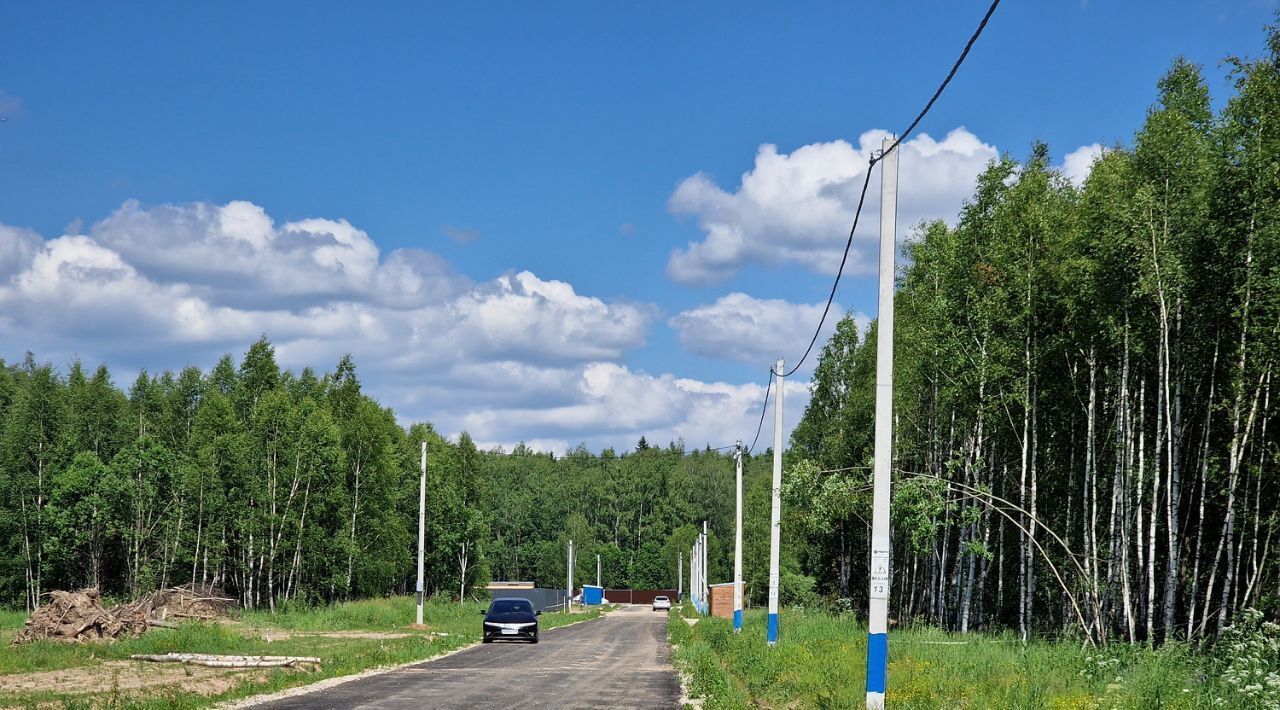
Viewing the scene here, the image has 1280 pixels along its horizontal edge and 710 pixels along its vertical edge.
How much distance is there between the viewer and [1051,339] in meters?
26.7

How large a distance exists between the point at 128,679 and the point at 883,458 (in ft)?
46.8

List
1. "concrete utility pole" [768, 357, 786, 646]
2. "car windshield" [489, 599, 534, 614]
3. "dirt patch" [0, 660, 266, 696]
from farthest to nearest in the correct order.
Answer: "car windshield" [489, 599, 534, 614] → "concrete utility pole" [768, 357, 786, 646] → "dirt patch" [0, 660, 266, 696]

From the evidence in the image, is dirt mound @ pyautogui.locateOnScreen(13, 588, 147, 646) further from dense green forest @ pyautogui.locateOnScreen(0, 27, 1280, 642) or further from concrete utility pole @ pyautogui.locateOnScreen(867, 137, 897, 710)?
concrete utility pole @ pyautogui.locateOnScreen(867, 137, 897, 710)

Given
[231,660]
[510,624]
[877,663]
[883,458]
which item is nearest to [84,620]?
[231,660]

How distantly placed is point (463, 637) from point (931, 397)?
17705mm

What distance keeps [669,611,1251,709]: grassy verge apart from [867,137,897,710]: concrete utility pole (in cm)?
67

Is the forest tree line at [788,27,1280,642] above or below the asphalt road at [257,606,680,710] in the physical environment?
above

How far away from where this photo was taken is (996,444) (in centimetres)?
3200

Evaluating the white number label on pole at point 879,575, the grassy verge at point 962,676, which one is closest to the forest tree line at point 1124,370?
the grassy verge at point 962,676

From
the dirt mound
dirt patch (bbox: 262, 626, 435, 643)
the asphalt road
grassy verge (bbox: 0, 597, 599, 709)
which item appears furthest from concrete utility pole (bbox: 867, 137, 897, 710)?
dirt patch (bbox: 262, 626, 435, 643)

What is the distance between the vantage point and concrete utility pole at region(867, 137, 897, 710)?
1218 centimetres

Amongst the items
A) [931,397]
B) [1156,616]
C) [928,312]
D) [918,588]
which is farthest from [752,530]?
[1156,616]

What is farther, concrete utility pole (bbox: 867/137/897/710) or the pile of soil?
the pile of soil

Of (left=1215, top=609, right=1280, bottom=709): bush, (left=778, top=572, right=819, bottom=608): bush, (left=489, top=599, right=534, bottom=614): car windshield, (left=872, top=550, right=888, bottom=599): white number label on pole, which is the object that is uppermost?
(left=872, top=550, right=888, bottom=599): white number label on pole
